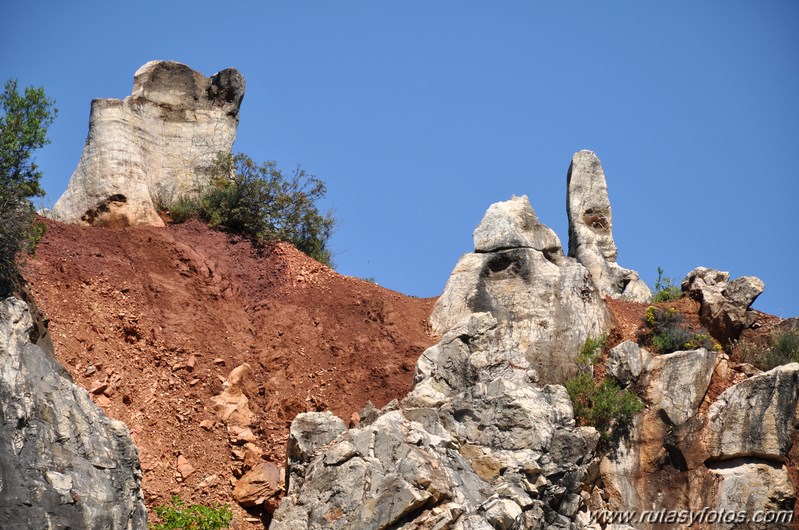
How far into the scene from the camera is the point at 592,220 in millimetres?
38812

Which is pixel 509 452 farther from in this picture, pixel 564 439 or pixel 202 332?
pixel 202 332

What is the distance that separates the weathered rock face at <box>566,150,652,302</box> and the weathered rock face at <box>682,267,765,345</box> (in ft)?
19.4

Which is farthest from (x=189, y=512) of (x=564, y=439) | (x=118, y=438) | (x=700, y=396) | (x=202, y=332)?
(x=700, y=396)

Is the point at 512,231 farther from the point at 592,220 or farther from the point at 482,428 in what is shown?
the point at 592,220

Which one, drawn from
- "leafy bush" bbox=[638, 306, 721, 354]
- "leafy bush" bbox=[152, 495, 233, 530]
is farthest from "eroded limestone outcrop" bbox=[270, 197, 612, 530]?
"leafy bush" bbox=[152, 495, 233, 530]

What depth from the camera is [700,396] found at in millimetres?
27078

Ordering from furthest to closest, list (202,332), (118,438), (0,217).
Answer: (202,332)
(0,217)
(118,438)

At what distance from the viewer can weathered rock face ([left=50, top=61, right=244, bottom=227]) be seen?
2983 cm

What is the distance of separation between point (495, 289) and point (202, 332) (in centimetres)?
677

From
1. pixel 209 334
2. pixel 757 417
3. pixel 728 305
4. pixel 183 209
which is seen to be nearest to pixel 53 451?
pixel 209 334

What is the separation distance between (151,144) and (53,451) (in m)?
13.4

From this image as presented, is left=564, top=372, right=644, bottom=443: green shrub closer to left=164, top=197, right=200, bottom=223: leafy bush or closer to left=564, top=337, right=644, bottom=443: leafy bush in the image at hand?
left=564, top=337, right=644, bottom=443: leafy bush

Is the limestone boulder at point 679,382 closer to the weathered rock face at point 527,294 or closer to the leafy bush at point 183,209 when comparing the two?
the weathered rock face at point 527,294

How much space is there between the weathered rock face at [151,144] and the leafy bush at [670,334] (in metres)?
11.1
